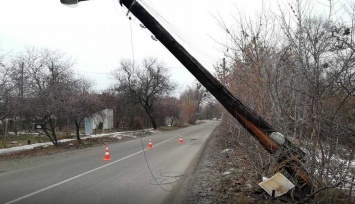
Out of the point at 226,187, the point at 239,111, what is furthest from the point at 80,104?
the point at 239,111

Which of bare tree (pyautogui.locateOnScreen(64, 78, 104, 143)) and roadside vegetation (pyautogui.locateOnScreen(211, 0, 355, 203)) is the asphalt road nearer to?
roadside vegetation (pyautogui.locateOnScreen(211, 0, 355, 203))

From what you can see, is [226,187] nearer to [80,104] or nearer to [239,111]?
[239,111]

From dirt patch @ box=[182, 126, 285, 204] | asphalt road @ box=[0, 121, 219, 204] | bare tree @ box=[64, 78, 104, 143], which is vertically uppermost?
bare tree @ box=[64, 78, 104, 143]

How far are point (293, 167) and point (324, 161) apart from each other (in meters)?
0.90

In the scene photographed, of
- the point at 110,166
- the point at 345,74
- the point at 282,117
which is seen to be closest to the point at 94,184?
the point at 110,166

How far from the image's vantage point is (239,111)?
6.70 m

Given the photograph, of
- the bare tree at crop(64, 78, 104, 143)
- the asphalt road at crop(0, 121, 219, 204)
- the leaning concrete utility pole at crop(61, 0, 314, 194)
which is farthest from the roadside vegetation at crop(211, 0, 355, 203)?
the bare tree at crop(64, 78, 104, 143)

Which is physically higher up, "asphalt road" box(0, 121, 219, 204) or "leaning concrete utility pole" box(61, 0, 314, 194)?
"leaning concrete utility pole" box(61, 0, 314, 194)

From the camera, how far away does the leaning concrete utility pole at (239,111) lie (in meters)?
5.88

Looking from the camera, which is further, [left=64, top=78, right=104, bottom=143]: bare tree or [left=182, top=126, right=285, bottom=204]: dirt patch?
[left=64, top=78, right=104, bottom=143]: bare tree

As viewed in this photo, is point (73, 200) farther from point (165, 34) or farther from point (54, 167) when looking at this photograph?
point (54, 167)

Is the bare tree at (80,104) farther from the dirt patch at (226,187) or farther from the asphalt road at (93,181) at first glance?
the dirt patch at (226,187)

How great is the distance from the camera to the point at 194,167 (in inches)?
497

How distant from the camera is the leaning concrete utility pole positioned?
5.88 m
